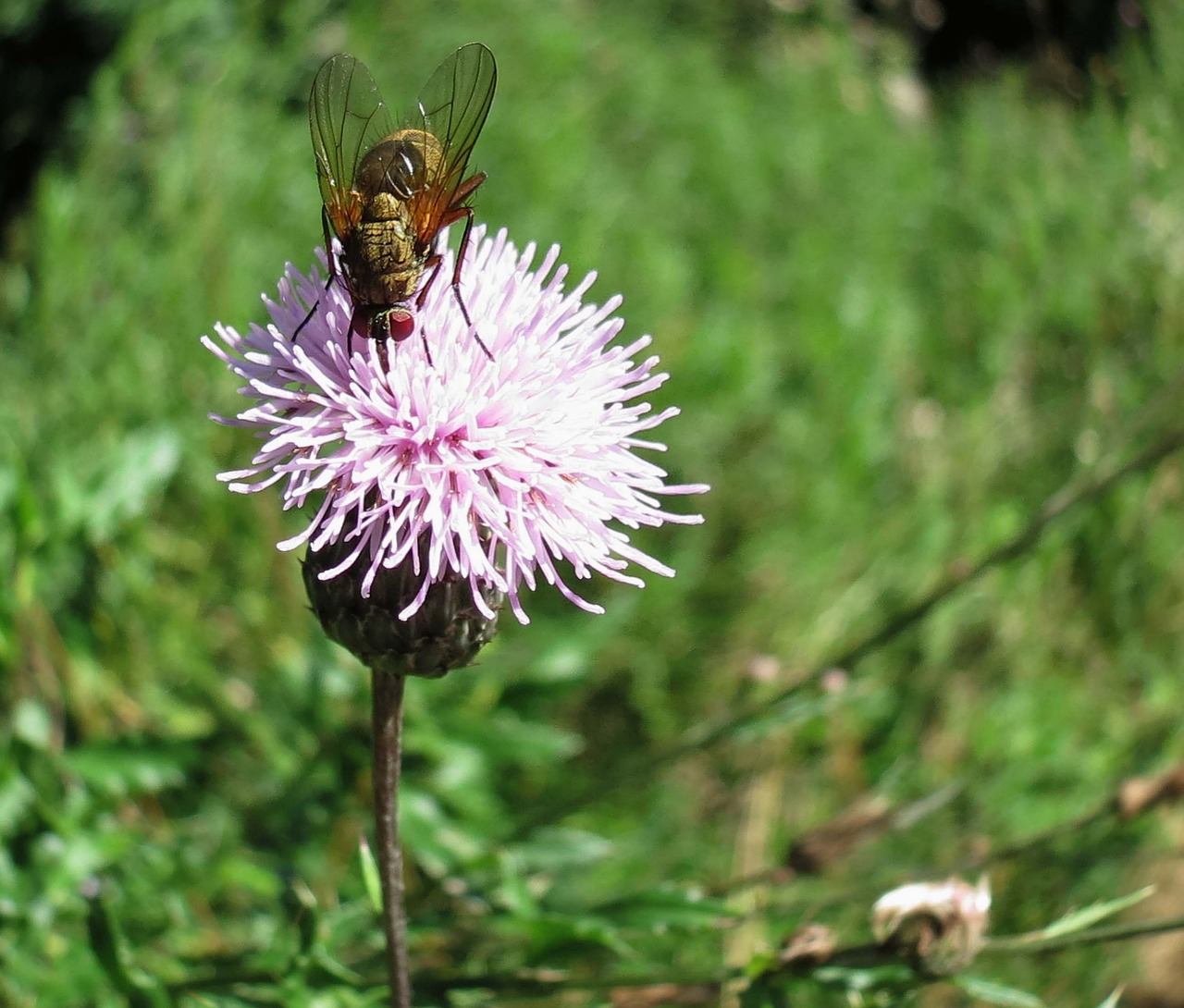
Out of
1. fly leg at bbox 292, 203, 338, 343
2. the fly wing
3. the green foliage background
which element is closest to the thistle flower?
fly leg at bbox 292, 203, 338, 343

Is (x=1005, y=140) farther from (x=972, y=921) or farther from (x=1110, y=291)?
(x=972, y=921)

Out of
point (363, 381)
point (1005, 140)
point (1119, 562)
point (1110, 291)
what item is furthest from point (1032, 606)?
point (1005, 140)

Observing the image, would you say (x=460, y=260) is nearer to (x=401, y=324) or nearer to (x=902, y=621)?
(x=401, y=324)

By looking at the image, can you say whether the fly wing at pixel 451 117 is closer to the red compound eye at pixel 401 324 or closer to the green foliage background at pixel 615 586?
the red compound eye at pixel 401 324

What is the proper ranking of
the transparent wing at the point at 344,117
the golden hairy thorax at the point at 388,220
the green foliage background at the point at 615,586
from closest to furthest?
the golden hairy thorax at the point at 388,220 → the transparent wing at the point at 344,117 → the green foliage background at the point at 615,586

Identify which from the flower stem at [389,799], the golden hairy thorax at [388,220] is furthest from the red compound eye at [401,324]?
the flower stem at [389,799]

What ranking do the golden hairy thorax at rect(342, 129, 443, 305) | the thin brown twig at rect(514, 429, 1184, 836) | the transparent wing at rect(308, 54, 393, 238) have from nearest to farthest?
the golden hairy thorax at rect(342, 129, 443, 305) → the transparent wing at rect(308, 54, 393, 238) → the thin brown twig at rect(514, 429, 1184, 836)

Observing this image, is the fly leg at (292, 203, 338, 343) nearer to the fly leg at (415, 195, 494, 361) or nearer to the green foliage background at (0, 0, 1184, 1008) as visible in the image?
the fly leg at (415, 195, 494, 361)
